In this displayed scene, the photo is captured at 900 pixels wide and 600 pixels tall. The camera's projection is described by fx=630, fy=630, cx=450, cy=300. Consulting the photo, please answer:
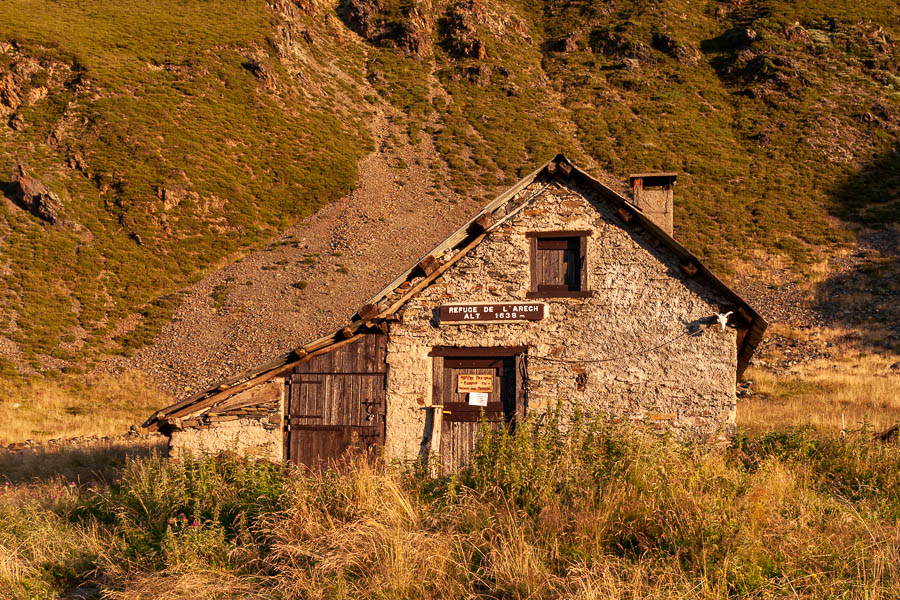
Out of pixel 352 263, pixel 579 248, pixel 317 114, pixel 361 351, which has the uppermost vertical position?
pixel 317 114

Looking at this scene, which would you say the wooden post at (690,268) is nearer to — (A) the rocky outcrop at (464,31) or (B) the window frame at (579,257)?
(B) the window frame at (579,257)

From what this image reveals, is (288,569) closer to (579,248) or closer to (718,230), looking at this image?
(579,248)

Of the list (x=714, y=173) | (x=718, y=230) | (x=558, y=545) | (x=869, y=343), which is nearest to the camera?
(x=558, y=545)

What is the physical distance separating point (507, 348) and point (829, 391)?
16.3m

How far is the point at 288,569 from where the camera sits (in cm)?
630

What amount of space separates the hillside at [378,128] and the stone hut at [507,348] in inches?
747

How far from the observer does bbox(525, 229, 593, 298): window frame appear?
11297mm

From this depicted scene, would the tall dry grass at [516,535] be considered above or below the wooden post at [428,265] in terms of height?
below

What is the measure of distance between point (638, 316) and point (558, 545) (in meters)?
5.87

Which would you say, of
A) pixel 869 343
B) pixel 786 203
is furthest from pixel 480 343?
pixel 786 203

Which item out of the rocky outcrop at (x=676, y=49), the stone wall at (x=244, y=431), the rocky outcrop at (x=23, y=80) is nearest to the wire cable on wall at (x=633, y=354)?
the stone wall at (x=244, y=431)

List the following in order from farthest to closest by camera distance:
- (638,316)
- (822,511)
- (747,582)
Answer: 1. (638,316)
2. (822,511)
3. (747,582)

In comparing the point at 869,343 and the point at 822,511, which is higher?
the point at 869,343

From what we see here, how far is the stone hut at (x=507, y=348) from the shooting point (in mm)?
10812
